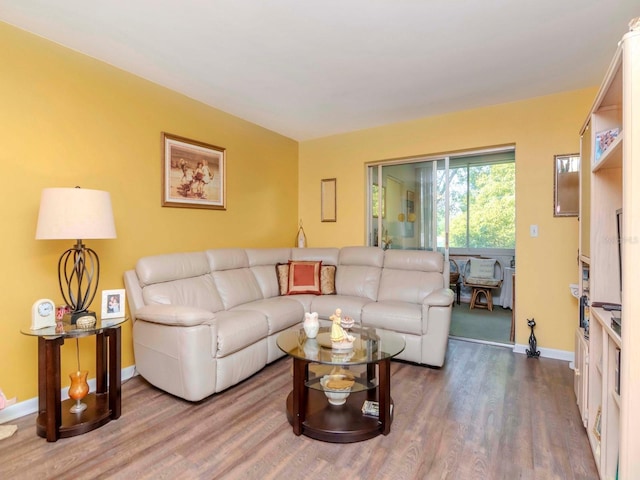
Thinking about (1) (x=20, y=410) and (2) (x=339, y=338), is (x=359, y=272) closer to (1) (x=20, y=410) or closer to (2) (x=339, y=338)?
(2) (x=339, y=338)

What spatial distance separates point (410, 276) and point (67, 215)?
2941mm

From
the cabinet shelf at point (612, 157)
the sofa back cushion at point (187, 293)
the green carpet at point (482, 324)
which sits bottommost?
the green carpet at point (482, 324)

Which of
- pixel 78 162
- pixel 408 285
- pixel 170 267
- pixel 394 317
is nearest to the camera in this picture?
pixel 78 162

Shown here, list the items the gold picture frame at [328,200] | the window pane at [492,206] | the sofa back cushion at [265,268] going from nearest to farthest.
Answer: the sofa back cushion at [265,268] < the gold picture frame at [328,200] < the window pane at [492,206]

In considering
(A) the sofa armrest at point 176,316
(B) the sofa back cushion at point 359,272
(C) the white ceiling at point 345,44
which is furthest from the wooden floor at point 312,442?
(C) the white ceiling at point 345,44

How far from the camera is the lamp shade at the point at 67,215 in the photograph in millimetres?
1889

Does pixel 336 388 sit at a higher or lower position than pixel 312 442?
higher

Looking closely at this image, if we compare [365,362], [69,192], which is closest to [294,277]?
[365,362]

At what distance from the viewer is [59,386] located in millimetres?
1836

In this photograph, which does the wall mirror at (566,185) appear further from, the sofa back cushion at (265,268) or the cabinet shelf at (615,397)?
the sofa back cushion at (265,268)

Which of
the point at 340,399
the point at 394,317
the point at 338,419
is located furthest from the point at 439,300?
the point at 338,419

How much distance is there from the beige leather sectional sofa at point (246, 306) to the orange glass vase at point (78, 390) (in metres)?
0.41

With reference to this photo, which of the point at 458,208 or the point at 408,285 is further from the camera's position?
the point at 458,208

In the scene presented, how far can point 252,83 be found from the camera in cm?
288
